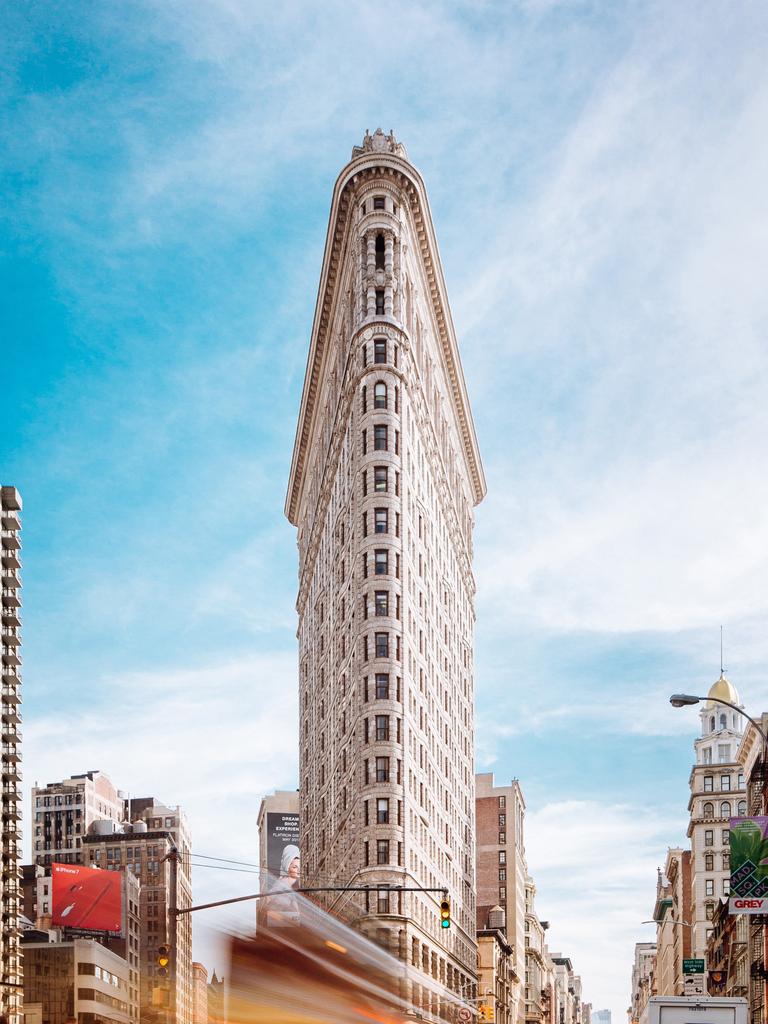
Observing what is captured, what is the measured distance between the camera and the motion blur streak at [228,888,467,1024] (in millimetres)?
29781

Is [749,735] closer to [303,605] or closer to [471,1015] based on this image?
[471,1015]

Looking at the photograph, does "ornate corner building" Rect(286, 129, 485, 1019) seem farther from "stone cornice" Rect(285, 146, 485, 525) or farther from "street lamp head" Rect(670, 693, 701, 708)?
"street lamp head" Rect(670, 693, 701, 708)

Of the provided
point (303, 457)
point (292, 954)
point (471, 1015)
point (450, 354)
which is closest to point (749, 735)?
point (471, 1015)

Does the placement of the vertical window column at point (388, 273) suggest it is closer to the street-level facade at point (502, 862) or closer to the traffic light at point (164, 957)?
the traffic light at point (164, 957)

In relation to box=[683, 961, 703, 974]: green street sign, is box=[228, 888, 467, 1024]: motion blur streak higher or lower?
higher

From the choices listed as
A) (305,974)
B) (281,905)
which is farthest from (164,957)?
(305,974)

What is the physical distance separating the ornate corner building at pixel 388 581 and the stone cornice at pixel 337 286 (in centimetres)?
18

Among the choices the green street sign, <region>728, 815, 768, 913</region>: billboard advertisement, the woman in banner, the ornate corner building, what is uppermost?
the ornate corner building

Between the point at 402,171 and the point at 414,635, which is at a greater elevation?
the point at 402,171

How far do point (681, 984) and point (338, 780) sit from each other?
373ft

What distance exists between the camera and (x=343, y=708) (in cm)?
10300

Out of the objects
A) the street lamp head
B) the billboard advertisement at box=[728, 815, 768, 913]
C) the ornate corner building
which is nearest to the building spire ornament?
the ornate corner building

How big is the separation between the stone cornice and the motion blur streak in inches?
3071

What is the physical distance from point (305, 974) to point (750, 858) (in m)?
33.9
